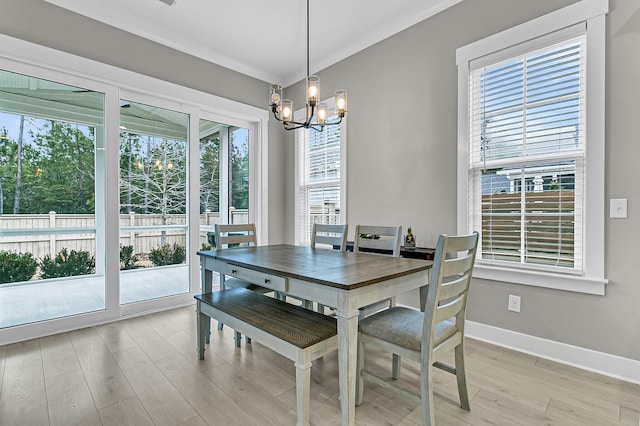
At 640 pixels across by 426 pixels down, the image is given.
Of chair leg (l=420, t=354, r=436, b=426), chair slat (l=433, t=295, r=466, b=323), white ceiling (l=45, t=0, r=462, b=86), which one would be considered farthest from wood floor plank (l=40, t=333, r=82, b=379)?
white ceiling (l=45, t=0, r=462, b=86)

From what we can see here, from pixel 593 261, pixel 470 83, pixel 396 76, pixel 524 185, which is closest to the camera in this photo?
pixel 593 261

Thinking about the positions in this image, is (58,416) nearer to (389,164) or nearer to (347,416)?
(347,416)

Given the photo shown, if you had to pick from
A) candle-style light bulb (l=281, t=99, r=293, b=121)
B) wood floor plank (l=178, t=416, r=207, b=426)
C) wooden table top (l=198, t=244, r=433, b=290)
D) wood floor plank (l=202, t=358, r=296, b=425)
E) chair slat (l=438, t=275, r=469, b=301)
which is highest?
candle-style light bulb (l=281, t=99, r=293, b=121)

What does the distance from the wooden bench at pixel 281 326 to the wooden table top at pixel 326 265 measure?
30 centimetres

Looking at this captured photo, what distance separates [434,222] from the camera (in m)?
3.03

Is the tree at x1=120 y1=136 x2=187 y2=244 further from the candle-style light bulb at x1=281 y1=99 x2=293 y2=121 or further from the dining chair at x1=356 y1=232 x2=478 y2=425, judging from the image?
the dining chair at x1=356 y1=232 x2=478 y2=425

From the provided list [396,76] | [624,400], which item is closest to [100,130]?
A: [396,76]

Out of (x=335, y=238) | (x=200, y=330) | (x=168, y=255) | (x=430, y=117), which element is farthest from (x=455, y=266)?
(x=168, y=255)

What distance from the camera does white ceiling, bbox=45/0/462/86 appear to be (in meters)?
2.99

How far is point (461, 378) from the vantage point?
1.72 m

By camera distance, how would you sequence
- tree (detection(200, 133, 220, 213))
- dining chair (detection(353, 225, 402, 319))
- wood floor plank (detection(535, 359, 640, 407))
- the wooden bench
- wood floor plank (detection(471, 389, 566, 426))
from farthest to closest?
tree (detection(200, 133, 220, 213)) < dining chair (detection(353, 225, 402, 319)) < wood floor plank (detection(535, 359, 640, 407)) < wood floor plank (detection(471, 389, 566, 426)) < the wooden bench

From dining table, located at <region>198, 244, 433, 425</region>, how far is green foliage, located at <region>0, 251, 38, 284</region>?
1.72m

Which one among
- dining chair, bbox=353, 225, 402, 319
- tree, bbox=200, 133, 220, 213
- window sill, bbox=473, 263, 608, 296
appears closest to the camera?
window sill, bbox=473, 263, 608, 296

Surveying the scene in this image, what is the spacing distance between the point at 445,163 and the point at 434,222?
1.85 feet
